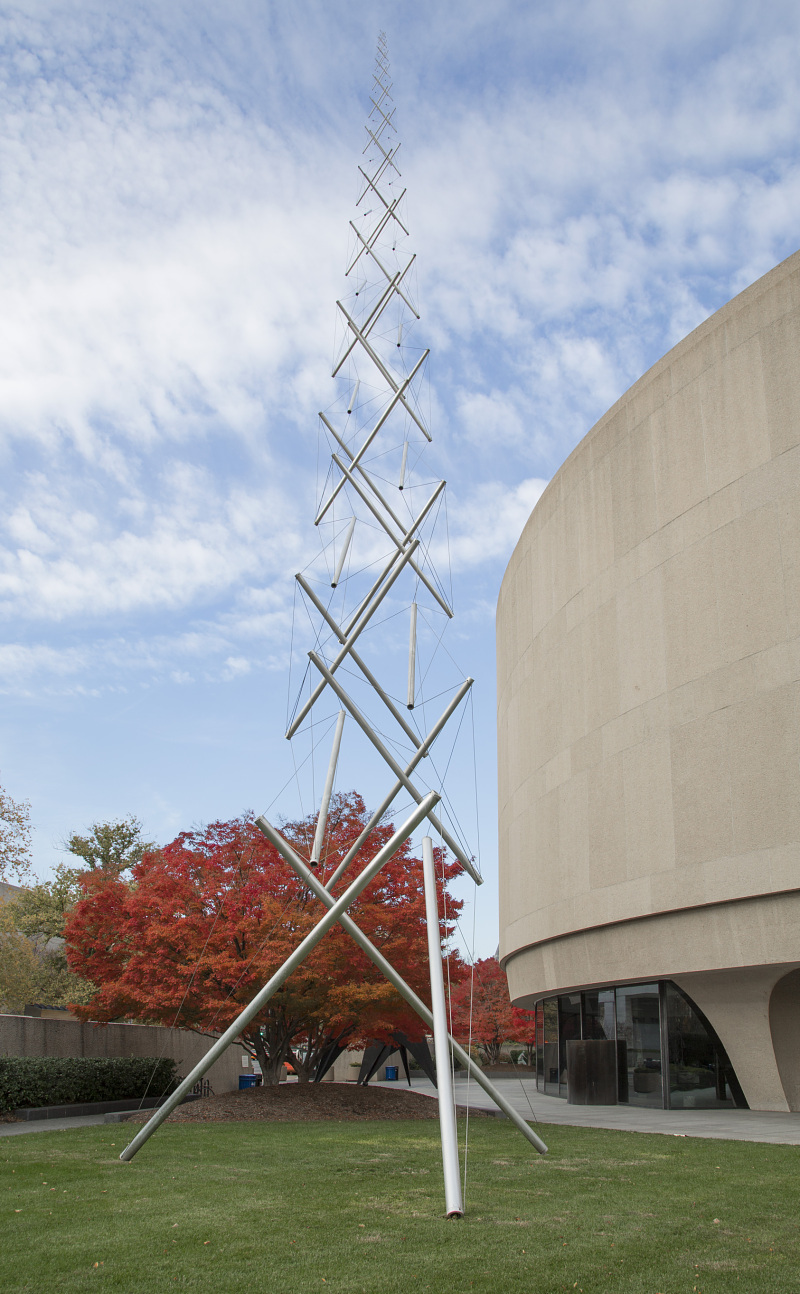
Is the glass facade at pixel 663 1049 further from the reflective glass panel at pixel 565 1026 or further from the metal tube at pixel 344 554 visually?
the metal tube at pixel 344 554

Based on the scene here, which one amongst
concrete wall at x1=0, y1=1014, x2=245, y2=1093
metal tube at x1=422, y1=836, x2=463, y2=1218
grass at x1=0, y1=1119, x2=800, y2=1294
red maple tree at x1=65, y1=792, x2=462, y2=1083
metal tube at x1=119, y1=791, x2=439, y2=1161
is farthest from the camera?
concrete wall at x1=0, y1=1014, x2=245, y2=1093

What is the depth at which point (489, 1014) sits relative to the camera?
48.7 m

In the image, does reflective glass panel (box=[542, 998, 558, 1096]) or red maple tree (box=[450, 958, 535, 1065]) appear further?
red maple tree (box=[450, 958, 535, 1065])

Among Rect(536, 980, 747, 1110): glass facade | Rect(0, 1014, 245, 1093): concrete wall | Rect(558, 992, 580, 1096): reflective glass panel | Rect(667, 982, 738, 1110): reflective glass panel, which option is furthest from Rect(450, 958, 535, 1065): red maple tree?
Rect(667, 982, 738, 1110): reflective glass panel

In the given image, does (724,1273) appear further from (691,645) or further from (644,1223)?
(691,645)

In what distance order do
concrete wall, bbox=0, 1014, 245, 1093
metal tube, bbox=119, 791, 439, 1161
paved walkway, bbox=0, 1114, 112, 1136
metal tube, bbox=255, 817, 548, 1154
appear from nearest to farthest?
1. metal tube, bbox=255, 817, 548, 1154
2. metal tube, bbox=119, 791, 439, 1161
3. paved walkway, bbox=0, 1114, 112, 1136
4. concrete wall, bbox=0, 1014, 245, 1093

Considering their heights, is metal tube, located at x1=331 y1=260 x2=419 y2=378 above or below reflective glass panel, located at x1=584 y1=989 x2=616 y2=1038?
above

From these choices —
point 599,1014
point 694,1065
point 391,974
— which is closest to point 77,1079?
point 599,1014

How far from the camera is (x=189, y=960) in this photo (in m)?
21.9

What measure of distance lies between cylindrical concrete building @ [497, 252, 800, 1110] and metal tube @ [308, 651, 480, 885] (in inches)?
365

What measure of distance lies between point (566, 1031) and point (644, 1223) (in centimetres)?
2289

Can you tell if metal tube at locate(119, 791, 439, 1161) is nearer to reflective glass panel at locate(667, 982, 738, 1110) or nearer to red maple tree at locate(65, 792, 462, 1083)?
red maple tree at locate(65, 792, 462, 1083)

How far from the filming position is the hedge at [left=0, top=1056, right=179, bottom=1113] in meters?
21.7

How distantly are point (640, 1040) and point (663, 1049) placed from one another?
A: 37.4 inches
